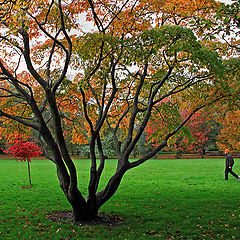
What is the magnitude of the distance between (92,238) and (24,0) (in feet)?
16.8

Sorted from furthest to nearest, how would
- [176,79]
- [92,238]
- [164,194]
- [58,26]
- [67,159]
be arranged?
[164,194] → [176,79] → [58,26] → [67,159] → [92,238]

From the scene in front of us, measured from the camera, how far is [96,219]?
7.18 m

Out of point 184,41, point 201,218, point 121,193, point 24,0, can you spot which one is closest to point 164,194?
point 121,193

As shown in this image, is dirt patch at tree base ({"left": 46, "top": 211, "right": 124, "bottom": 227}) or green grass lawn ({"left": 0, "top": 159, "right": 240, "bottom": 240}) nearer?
green grass lawn ({"left": 0, "top": 159, "right": 240, "bottom": 240})

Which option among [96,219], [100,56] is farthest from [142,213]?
[100,56]

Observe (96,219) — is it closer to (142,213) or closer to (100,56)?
(142,213)

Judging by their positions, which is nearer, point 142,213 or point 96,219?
point 96,219

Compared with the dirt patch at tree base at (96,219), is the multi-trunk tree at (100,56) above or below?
above

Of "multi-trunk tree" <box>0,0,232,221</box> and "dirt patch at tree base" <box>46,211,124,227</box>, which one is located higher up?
"multi-trunk tree" <box>0,0,232,221</box>

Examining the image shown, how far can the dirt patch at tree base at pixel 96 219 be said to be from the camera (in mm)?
6846

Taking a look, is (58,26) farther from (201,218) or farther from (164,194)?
(164,194)

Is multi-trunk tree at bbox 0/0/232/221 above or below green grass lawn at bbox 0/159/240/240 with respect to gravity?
above

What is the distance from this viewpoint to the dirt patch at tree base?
6.85 metres

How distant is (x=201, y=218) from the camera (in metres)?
7.32
